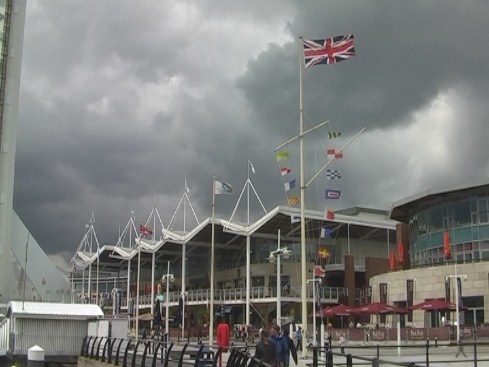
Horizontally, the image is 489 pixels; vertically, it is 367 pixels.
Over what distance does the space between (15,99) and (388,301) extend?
118 feet

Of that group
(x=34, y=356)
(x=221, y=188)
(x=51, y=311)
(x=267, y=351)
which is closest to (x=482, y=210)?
(x=221, y=188)

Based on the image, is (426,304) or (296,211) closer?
(426,304)

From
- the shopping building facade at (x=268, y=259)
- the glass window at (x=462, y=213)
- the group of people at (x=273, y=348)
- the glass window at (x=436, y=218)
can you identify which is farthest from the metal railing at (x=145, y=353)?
the shopping building facade at (x=268, y=259)

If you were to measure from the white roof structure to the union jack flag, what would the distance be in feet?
52.5

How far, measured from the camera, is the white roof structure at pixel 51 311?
1272 inches

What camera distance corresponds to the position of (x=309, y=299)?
76.8 m

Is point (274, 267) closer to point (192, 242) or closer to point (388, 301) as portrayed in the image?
point (192, 242)

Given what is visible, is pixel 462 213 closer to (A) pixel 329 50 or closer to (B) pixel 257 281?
(A) pixel 329 50

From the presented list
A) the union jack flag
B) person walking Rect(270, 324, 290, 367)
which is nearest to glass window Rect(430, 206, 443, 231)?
the union jack flag

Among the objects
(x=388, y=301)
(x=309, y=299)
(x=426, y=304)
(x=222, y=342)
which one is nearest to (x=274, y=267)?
(x=309, y=299)

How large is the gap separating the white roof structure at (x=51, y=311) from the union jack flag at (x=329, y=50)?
16.0 metres

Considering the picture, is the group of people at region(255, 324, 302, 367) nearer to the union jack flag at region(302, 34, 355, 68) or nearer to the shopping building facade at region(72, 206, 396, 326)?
the union jack flag at region(302, 34, 355, 68)

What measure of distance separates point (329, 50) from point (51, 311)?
17.9 metres

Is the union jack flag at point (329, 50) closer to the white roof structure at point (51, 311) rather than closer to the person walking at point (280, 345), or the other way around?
the white roof structure at point (51, 311)
